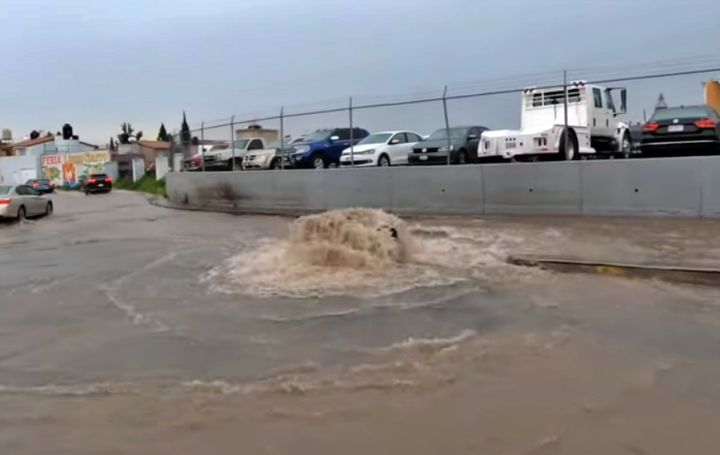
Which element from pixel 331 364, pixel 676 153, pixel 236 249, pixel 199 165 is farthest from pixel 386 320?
pixel 199 165

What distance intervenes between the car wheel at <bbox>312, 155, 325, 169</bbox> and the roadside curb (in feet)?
46.7

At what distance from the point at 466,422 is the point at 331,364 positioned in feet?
5.51

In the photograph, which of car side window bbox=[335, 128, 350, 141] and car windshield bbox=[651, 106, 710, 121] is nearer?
car windshield bbox=[651, 106, 710, 121]

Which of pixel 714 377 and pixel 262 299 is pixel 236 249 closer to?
pixel 262 299

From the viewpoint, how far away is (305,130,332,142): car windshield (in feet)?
82.1

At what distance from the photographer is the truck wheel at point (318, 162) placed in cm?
2484

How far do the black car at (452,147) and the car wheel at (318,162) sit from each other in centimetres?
423

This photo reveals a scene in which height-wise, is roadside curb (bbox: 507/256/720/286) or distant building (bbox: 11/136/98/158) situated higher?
distant building (bbox: 11/136/98/158)

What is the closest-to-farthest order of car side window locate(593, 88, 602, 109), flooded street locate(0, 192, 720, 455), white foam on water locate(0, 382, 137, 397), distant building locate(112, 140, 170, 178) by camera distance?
flooded street locate(0, 192, 720, 455), white foam on water locate(0, 382, 137, 397), car side window locate(593, 88, 602, 109), distant building locate(112, 140, 170, 178)

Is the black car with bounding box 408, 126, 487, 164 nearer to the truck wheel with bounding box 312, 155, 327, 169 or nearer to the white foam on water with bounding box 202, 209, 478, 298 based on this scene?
the truck wheel with bounding box 312, 155, 327, 169

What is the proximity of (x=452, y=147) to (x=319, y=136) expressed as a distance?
19.1 ft

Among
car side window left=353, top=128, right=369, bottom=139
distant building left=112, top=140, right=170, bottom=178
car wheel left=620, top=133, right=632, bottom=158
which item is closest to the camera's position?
car wheel left=620, top=133, right=632, bottom=158

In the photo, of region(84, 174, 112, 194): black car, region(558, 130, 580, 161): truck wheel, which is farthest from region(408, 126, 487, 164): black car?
region(84, 174, 112, 194): black car

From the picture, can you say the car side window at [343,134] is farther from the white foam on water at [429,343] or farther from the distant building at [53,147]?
the distant building at [53,147]
